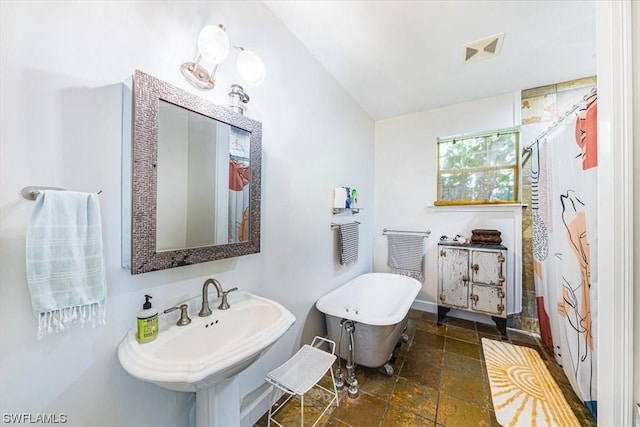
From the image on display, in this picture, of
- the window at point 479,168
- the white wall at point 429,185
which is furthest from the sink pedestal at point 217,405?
the window at point 479,168

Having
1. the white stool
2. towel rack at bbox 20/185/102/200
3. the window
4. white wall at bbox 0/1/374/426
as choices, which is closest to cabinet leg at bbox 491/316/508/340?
the window

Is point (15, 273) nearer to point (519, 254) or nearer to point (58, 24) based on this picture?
point (58, 24)

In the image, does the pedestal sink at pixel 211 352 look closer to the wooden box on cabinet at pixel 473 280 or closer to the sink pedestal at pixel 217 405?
the sink pedestal at pixel 217 405

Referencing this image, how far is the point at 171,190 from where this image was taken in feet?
3.44

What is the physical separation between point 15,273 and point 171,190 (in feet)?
1.68

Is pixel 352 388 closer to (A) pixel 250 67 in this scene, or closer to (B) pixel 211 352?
(B) pixel 211 352

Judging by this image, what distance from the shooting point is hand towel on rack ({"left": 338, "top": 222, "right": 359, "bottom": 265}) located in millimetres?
2355

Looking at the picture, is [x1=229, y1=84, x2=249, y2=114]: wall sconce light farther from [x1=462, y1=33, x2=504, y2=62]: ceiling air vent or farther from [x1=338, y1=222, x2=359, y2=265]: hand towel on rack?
[x1=462, y1=33, x2=504, y2=62]: ceiling air vent

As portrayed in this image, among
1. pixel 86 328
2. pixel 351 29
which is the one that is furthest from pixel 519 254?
pixel 86 328

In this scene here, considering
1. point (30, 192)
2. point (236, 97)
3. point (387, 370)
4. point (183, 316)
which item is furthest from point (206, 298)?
point (387, 370)

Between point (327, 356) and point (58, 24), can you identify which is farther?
point (327, 356)

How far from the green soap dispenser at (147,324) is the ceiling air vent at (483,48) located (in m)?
2.72

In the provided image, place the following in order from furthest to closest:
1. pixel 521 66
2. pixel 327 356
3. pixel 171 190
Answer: pixel 521 66 → pixel 327 356 → pixel 171 190

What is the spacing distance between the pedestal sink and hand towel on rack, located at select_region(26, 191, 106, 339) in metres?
0.23
